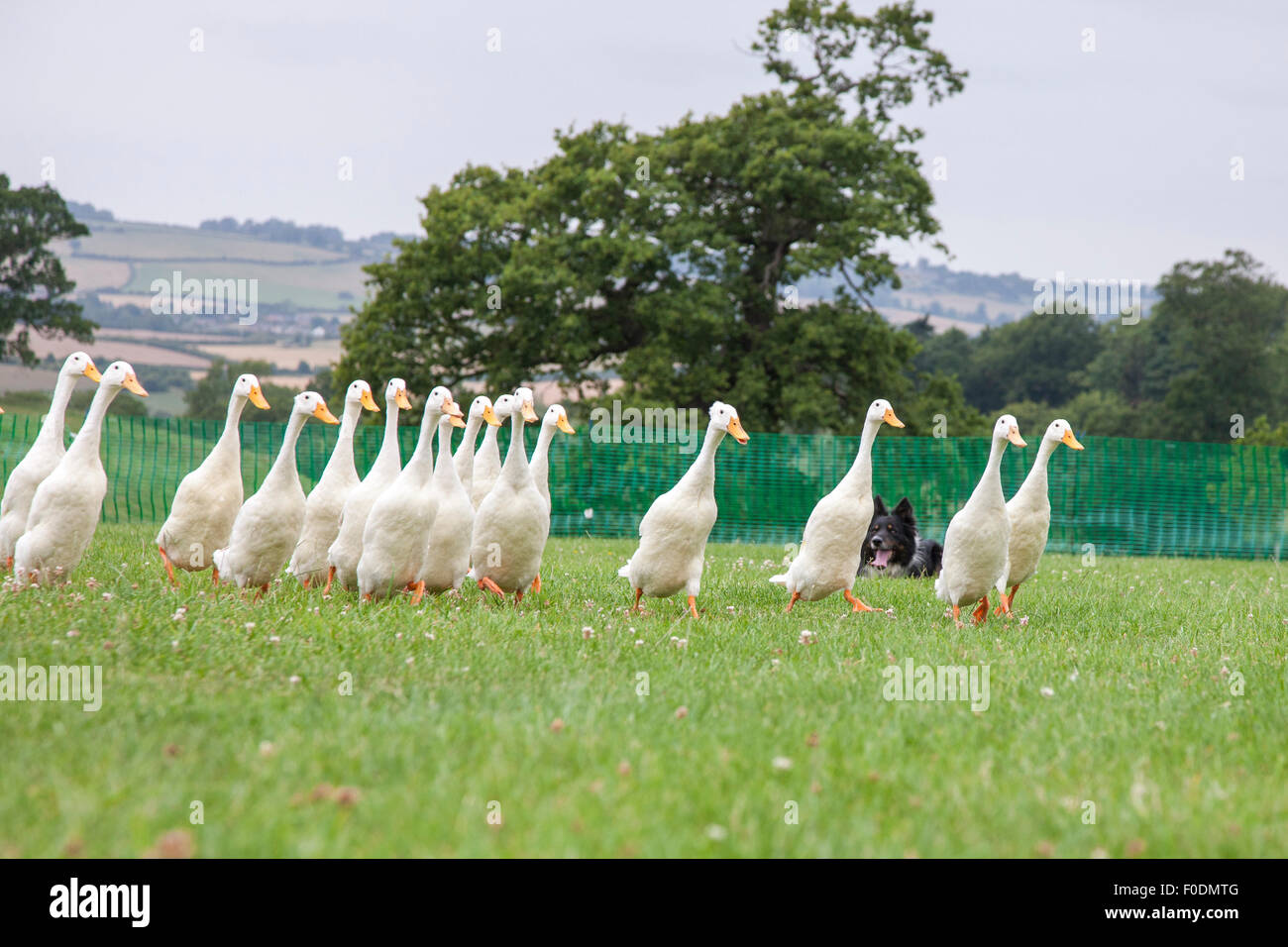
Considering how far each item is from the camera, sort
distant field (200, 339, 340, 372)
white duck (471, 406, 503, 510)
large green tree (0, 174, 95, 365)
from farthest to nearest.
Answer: distant field (200, 339, 340, 372) → large green tree (0, 174, 95, 365) → white duck (471, 406, 503, 510)

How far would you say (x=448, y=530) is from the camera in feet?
23.2

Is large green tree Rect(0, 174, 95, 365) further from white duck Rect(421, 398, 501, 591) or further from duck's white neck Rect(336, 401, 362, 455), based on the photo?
white duck Rect(421, 398, 501, 591)

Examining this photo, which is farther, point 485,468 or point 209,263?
point 209,263

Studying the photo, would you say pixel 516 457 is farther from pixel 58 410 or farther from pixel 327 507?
pixel 58 410

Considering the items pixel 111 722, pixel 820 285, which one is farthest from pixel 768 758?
pixel 820 285

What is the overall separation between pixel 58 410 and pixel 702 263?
18265 millimetres

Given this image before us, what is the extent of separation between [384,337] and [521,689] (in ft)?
70.9

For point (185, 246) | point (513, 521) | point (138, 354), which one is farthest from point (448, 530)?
point (185, 246)

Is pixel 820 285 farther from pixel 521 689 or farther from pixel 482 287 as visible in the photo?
pixel 521 689

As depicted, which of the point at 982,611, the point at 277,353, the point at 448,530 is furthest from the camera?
the point at 277,353

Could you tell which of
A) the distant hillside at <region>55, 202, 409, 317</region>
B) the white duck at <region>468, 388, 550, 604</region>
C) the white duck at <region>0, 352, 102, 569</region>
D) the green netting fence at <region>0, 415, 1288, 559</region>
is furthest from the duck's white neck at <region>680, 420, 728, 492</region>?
the distant hillside at <region>55, 202, 409, 317</region>

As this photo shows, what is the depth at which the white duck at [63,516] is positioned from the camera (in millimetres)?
6516

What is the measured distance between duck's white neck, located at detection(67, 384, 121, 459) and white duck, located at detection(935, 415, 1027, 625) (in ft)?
18.2

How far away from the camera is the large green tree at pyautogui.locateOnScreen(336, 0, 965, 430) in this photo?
23.5m
